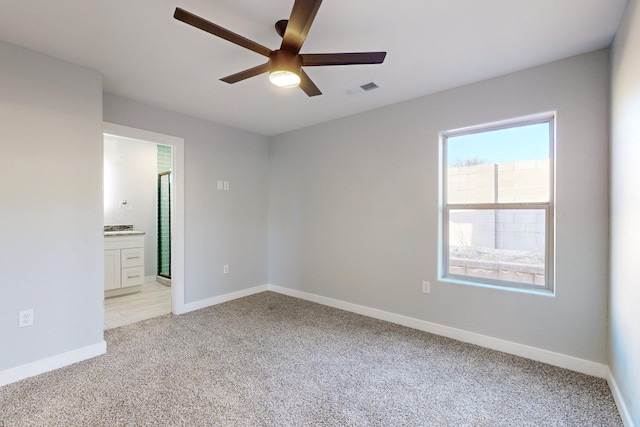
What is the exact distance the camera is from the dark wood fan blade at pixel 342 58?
168 centimetres

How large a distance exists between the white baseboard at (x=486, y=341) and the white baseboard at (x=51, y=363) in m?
2.46

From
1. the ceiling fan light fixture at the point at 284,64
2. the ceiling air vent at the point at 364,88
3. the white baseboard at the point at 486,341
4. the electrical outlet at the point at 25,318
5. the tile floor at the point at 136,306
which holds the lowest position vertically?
the tile floor at the point at 136,306

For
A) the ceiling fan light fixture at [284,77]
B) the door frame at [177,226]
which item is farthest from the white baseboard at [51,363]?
the ceiling fan light fixture at [284,77]

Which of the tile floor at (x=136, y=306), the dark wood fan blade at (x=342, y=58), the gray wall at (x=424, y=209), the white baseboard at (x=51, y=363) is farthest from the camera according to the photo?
the tile floor at (x=136, y=306)

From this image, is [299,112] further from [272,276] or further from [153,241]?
[153,241]

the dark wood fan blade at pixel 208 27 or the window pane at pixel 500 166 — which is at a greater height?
the dark wood fan blade at pixel 208 27

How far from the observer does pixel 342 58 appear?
1719 mm

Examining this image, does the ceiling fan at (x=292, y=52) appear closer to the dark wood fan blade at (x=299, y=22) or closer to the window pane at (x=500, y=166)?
the dark wood fan blade at (x=299, y=22)

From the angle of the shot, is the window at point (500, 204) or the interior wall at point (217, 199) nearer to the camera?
the window at point (500, 204)

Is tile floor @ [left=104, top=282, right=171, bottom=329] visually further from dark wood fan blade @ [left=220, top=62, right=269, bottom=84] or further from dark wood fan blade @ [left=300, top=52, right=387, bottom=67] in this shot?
dark wood fan blade @ [left=300, top=52, right=387, bottom=67]

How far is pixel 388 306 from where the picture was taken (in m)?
3.36

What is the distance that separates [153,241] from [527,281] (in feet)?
18.6

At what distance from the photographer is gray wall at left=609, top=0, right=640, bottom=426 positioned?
1.56 meters

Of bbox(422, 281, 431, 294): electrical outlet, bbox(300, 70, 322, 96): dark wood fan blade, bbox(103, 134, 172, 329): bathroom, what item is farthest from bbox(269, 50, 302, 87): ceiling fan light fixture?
bbox(103, 134, 172, 329): bathroom
